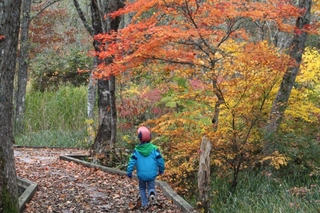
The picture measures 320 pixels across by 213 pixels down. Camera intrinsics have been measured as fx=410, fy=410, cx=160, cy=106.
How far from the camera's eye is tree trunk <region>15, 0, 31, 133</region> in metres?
14.8

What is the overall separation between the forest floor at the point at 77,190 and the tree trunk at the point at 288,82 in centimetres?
274

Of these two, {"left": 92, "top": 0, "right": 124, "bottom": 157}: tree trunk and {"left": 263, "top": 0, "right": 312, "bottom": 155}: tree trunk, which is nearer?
{"left": 263, "top": 0, "right": 312, "bottom": 155}: tree trunk

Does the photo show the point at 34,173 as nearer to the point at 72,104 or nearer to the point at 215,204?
the point at 215,204

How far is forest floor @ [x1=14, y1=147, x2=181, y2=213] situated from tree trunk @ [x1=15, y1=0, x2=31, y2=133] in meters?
4.79

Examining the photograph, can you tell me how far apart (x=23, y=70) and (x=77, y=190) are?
29.1 feet

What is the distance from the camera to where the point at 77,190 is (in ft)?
25.7

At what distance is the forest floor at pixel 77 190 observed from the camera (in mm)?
6621

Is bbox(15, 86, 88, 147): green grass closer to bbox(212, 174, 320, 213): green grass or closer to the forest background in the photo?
the forest background

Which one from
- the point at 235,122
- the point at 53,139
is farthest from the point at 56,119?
the point at 235,122

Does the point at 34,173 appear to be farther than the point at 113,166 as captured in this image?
No

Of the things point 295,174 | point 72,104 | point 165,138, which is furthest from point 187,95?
point 72,104

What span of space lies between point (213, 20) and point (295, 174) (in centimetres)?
381

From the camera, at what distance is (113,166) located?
10.2 meters

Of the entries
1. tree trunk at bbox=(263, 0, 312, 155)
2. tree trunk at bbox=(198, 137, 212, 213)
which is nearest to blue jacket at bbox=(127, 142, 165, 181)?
tree trunk at bbox=(198, 137, 212, 213)
